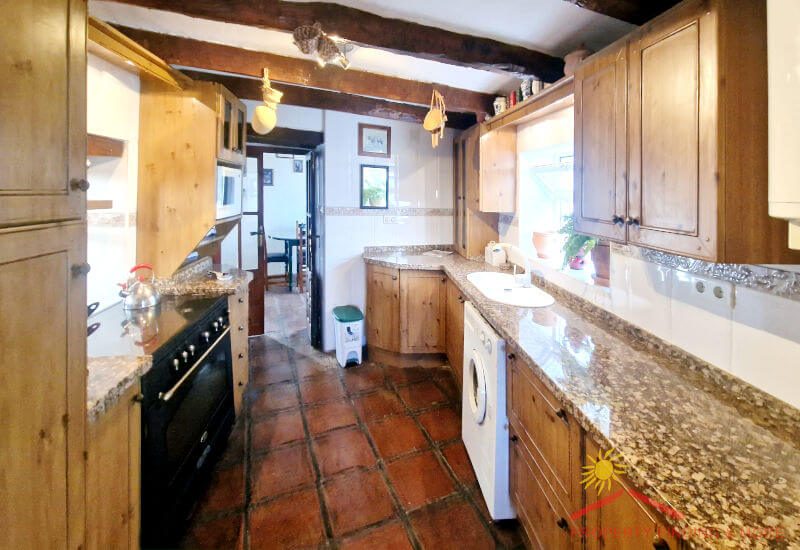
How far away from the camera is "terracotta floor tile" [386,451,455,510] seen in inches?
73.8

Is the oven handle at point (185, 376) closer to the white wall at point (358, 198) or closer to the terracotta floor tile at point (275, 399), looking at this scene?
the terracotta floor tile at point (275, 399)

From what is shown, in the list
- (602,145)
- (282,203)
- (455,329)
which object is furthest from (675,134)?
(282,203)

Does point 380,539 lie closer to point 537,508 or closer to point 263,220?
point 537,508

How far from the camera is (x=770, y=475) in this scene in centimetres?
80

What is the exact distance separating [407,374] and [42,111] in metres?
2.91

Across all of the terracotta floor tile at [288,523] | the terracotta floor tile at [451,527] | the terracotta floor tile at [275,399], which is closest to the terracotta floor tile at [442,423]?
the terracotta floor tile at [451,527]

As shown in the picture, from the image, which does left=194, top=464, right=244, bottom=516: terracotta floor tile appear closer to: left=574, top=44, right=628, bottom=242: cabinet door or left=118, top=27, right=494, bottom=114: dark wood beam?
left=574, top=44, right=628, bottom=242: cabinet door

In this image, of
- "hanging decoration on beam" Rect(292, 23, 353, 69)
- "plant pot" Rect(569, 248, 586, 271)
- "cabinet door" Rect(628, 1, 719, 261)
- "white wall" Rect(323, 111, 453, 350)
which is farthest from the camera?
"white wall" Rect(323, 111, 453, 350)

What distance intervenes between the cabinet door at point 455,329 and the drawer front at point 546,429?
109cm

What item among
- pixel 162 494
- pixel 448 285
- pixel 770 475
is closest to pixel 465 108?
pixel 448 285

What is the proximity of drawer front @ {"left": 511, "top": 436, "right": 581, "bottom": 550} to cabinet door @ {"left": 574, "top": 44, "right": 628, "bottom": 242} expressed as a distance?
92 centimetres

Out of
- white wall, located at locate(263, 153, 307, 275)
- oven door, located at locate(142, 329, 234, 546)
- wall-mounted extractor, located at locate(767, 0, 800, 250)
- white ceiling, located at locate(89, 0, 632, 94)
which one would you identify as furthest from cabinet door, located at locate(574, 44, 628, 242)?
white wall, located at locate(263, 153, 307, 275)

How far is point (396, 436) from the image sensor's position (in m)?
2.38

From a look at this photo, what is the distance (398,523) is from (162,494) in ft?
3.25
